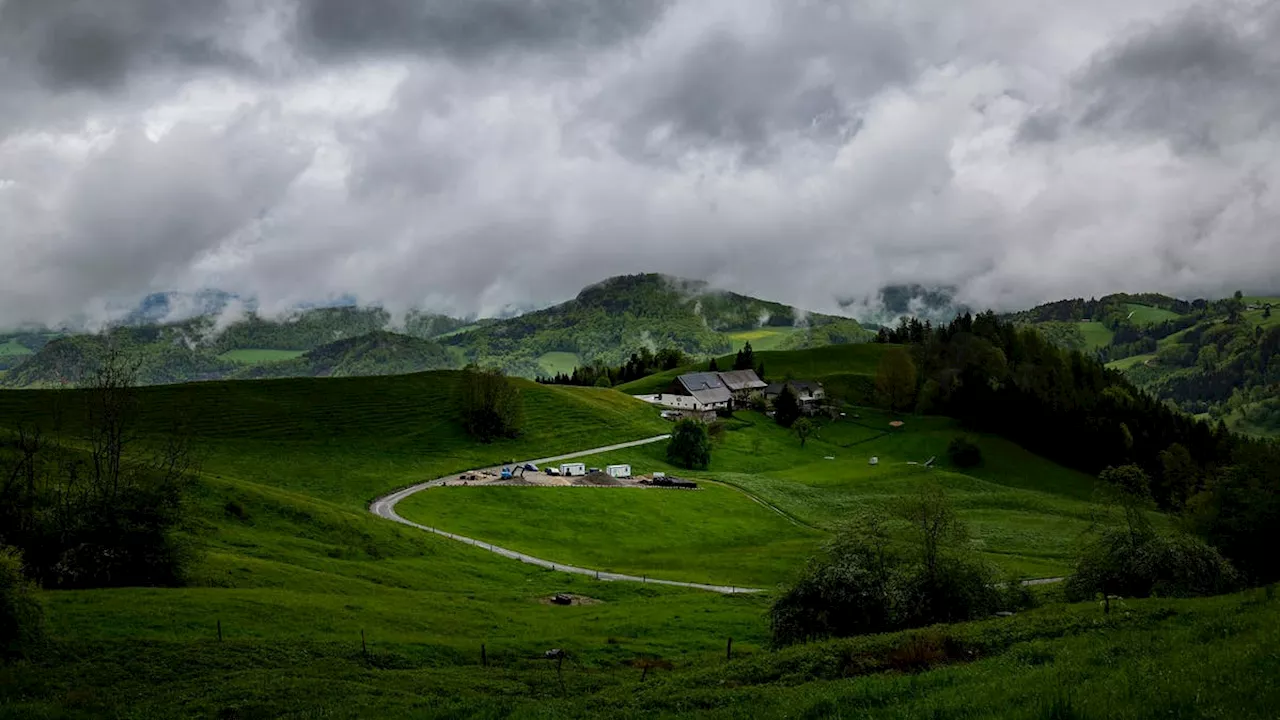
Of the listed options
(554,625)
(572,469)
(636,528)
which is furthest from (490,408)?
(554,625)

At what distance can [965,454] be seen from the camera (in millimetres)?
151625

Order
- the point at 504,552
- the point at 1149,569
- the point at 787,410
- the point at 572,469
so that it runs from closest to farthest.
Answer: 1. the point at 1149,569
2. the point at 504,552
3. the point at 572,469
4. the point at 787,410

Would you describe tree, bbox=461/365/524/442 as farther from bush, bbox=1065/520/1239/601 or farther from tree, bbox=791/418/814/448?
bush, bbox=1065/520/1239/601

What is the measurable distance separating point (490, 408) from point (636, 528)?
209 ft

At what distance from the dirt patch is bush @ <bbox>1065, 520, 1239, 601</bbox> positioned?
3518 centimetres

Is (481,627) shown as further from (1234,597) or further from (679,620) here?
(1234,597)

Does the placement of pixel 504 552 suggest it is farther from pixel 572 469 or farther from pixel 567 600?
pixel 572 469

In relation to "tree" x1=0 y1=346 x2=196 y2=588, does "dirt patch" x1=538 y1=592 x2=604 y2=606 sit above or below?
below

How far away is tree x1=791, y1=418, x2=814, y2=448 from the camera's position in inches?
7052

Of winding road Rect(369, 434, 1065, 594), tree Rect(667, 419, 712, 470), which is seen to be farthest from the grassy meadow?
tree Rect(667, 419, 712, 470)

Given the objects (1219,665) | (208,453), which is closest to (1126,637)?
(1219,665)

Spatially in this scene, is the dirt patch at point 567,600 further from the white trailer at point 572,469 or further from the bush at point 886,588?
the white trailer at point 572,469

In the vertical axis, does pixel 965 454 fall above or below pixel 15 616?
below

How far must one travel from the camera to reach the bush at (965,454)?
15075 centimetres
